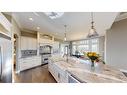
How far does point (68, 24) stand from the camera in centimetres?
203

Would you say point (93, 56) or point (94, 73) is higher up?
point (93, 56)

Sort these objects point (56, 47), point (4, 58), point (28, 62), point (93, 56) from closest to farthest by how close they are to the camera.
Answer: point (4, 58) < point (93, 56) < point (56, 47) < point (28, 62)

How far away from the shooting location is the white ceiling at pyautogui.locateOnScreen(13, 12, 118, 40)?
1.81 m

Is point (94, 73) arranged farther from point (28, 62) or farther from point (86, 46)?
point (28, 62)

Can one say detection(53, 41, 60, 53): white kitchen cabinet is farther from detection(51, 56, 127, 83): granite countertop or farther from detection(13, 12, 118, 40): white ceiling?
detection(51, 56, 127, 83): granite countertop

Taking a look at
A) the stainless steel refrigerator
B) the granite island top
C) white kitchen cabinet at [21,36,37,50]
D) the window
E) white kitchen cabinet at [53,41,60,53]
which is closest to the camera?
the stainless steel refrigerator

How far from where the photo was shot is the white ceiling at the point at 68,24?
1811 millimetres

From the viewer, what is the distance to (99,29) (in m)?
1.85

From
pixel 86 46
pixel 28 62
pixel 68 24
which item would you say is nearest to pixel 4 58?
pixel 28 62

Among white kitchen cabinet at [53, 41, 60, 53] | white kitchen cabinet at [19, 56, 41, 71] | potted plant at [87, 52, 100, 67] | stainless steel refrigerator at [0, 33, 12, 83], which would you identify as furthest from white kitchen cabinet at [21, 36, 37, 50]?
potted plant at [87, 52, 100, 67]

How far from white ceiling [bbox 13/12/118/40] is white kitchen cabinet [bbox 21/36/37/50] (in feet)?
1.00

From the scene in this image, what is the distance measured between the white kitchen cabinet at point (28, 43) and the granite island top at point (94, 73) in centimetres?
76
